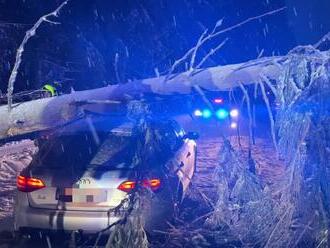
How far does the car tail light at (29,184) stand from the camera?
16.3 ft

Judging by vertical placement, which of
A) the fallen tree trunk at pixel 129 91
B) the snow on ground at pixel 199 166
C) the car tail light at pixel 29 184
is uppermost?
the fallen tree trunk at pixel 129 91

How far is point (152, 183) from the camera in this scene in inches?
196

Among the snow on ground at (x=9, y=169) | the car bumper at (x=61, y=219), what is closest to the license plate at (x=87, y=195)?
the car bumper at (x=61, y=219)

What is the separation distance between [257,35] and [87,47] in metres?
7.36

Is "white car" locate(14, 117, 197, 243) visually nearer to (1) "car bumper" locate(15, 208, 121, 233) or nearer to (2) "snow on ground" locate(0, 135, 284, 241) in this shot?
(1) "car bumper" locate(15, 208, 121, 233)

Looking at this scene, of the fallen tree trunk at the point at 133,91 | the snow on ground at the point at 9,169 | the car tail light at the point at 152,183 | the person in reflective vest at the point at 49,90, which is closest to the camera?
the car tail light at the point at 152,183

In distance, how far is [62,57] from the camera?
1482cm

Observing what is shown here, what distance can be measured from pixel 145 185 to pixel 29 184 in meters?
1.45

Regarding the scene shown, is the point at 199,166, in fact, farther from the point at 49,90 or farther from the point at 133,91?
the point at 133,91

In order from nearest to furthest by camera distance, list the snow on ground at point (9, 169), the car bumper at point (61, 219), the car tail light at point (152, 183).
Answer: the car bumper at point (61, 219)
the car tail light at point (152, 183)
the snow on ground at point (9, 169)

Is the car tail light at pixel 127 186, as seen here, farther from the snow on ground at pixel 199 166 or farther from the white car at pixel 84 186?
the snow on ground at pixel 199 166

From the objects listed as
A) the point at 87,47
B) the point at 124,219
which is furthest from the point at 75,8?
the point at 124,219

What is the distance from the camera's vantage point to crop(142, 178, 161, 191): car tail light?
16.2 ft

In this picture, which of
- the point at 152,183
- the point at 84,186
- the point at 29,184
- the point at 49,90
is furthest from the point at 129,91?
the point at 49,90
